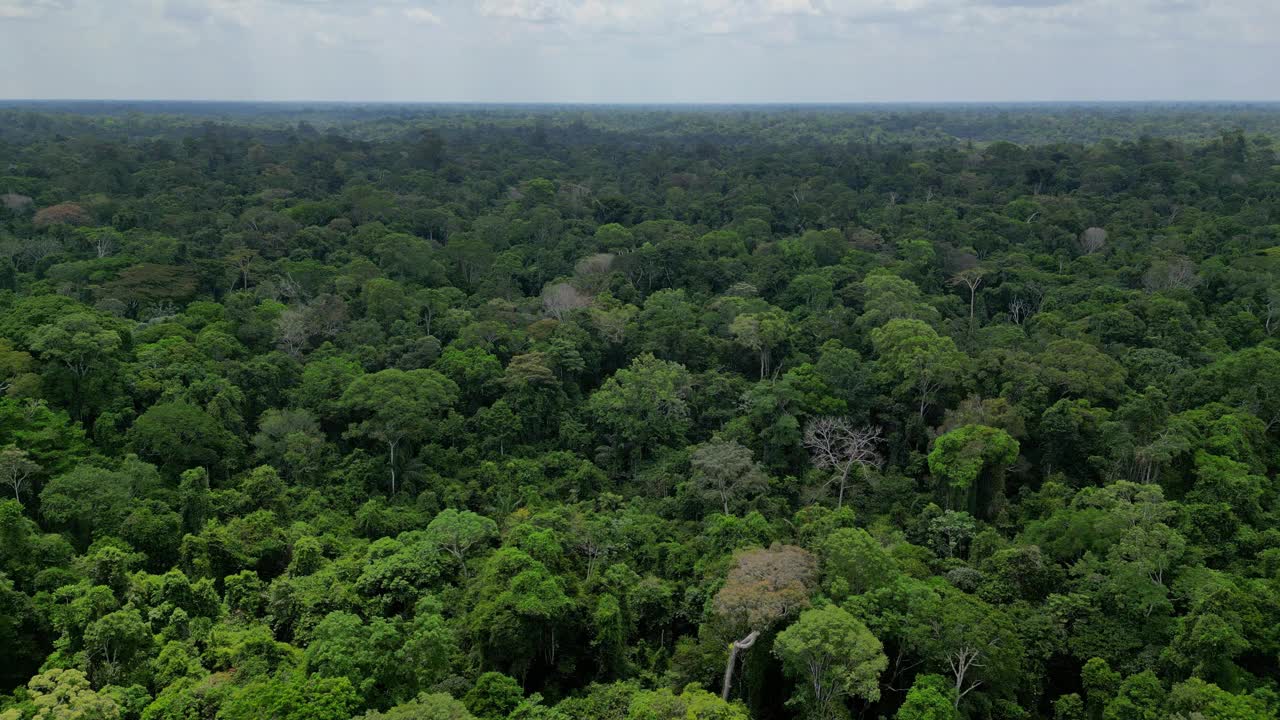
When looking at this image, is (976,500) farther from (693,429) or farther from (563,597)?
(563,597)

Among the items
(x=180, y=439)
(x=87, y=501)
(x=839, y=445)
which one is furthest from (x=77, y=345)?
(x=839, y=445)

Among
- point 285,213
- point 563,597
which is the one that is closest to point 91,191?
Result: point 285,213

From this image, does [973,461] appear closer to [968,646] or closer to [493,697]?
[968,646]

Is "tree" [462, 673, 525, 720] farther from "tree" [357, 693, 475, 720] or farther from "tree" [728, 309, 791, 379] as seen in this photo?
"tree" [728, 309, 791, 379]

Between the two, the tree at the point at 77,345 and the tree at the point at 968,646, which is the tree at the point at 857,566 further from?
the tree at the point at 77,345

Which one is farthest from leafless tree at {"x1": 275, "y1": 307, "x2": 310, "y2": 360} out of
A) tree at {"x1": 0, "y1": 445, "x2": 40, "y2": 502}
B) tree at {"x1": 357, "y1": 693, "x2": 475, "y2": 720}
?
tree at {"x1": 357, "y1": 693, "x2": 475, "y2": 720}
